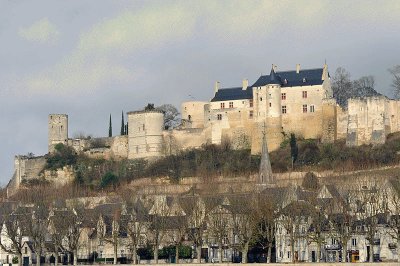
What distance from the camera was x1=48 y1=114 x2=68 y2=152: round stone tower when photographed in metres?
110

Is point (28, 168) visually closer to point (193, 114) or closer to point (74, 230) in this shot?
point (193, 114)

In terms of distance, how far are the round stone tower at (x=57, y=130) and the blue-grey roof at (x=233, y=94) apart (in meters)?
14.6

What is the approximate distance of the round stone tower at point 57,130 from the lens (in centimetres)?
11000

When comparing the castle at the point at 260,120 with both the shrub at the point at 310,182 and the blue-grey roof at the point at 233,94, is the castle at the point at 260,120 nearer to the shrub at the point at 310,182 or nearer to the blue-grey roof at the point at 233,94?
the blue-grey roof at the point at 233,94

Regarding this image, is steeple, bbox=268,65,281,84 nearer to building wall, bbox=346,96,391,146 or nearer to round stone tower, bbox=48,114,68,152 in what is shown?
building wall, bbox=346,96,391,146

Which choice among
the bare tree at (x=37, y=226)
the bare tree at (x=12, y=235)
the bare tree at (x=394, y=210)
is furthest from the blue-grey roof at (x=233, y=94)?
the bare tree at (x=394, y=210)

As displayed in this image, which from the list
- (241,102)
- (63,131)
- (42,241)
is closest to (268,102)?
Result: (241,102)

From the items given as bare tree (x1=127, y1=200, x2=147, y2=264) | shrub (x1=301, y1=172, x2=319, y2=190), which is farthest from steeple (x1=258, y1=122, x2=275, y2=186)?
bare tree (x1=127, y1=200, x2=147, y2=264)

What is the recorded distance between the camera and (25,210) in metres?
81.8

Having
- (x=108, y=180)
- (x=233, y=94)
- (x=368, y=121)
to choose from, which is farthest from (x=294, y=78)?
(x=108, y=180)

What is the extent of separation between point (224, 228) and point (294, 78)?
100 ft

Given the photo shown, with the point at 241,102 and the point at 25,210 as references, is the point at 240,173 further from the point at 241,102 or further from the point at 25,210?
the point at 25,210

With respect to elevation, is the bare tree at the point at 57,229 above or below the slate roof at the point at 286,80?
below

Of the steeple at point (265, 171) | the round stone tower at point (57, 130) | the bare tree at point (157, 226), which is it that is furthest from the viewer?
the round stone tower at point (57, 130)
